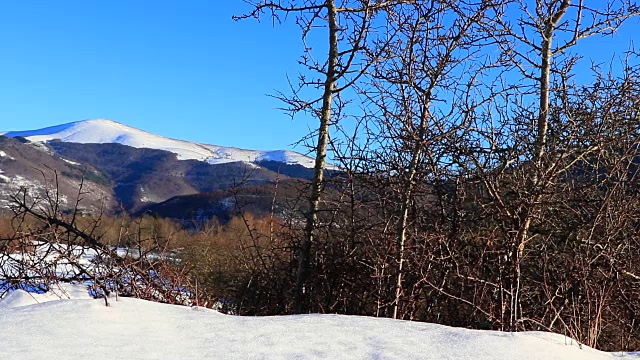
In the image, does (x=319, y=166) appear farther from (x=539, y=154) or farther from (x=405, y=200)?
(x=539, y=154)

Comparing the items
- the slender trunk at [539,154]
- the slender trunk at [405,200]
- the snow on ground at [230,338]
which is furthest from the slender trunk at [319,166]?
the snow on ground at [230,338]

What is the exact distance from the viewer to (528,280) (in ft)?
24.3

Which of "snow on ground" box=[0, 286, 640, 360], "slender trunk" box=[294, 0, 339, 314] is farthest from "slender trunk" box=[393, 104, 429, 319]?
"snow on ground" box=[0, 286, 640, 360]

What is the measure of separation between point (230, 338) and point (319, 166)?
3.90 meters

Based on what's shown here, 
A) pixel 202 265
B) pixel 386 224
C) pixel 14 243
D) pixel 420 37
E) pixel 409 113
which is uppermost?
pixel 420 37

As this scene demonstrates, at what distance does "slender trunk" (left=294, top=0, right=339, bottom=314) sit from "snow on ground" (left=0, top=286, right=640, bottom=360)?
3.00 m

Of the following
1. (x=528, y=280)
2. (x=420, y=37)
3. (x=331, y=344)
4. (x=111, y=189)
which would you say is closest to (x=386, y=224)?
(x=528, y=280)

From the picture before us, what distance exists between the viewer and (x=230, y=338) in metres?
4.24

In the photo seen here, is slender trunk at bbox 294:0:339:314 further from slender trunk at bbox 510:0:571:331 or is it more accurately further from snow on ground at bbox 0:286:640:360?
snow on ground at bbox 0:286:640:360

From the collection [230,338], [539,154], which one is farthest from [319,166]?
[230,338]

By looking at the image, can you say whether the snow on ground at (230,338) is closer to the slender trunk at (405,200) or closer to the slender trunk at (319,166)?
the slender trunk at (405,200)

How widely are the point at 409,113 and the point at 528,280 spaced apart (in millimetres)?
2249

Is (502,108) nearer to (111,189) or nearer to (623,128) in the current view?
(623,128)

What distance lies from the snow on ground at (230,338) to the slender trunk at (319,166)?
3004mm
